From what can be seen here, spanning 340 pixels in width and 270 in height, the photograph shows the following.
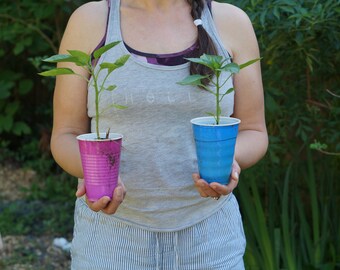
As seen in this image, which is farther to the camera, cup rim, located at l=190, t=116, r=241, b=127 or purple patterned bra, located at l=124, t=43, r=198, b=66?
purple patterned bra, located at l=124, t=43, r=198, b=66

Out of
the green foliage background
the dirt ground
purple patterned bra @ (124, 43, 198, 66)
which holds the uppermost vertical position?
purple patterned bra @ (124, 43, 198, 66)

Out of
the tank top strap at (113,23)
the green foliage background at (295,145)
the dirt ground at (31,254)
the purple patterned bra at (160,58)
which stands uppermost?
the tank top strap at (113,23)

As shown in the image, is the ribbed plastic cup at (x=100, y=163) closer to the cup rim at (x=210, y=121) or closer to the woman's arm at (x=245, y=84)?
the cup rim at (x=210, y=121)

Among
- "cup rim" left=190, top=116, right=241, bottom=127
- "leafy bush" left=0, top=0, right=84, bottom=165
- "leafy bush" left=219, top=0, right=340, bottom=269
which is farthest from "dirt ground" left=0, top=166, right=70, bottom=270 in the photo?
"cup rim" left=190, top=116, right=241, bottom=127

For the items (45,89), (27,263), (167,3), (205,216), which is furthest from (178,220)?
(45,89)

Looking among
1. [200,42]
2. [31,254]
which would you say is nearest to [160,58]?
[200,42]

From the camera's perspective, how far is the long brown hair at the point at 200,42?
6.07 feet

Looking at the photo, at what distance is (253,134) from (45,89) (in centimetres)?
407

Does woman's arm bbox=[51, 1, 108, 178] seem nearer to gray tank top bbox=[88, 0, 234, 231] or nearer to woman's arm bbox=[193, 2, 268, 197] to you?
gray tank top bbox=[88, 0, 234, 231]

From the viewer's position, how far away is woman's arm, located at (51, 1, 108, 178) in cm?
188

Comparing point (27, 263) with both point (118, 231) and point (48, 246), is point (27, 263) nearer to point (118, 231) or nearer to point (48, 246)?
point (48, 246)

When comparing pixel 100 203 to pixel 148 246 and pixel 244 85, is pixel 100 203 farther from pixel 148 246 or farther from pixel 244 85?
pixel 244 85

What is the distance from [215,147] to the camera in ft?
5.48

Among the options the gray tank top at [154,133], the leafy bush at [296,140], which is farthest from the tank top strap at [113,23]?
the leafy bush at [296,140]
